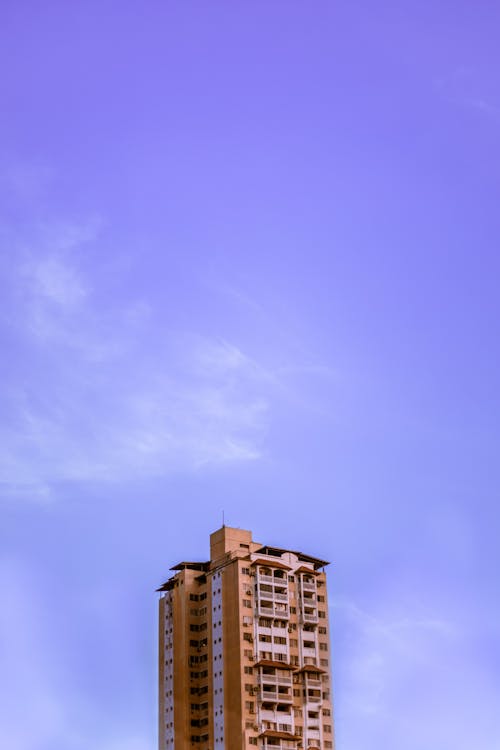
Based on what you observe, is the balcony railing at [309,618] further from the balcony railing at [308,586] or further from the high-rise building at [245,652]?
the balcony railing at [308,586]

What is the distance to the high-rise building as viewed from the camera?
100000 mm

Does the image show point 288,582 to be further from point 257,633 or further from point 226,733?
point 226,733

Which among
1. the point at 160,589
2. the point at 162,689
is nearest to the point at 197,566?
the point at 160,589

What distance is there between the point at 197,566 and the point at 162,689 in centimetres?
1179

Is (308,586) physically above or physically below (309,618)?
above

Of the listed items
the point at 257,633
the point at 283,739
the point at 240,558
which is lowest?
the point at 283,739

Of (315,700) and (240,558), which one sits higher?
(240,558)

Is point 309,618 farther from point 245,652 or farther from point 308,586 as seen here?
point 245,652

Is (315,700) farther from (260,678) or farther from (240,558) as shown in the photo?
(240,558)

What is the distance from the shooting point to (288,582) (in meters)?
107

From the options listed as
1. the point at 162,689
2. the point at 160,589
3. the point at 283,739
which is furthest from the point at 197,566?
the point at 283,739

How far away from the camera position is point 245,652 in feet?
331

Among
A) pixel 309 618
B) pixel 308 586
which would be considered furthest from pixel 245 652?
pixel 308 586

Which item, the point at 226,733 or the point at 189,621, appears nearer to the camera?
the point at 226,733
